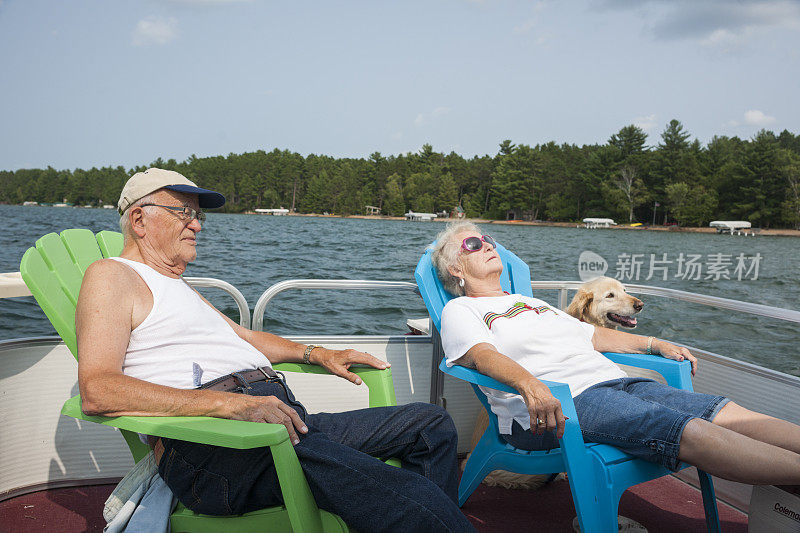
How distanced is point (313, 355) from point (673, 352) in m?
1.42

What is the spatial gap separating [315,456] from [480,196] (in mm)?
91599

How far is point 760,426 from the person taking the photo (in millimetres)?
1745

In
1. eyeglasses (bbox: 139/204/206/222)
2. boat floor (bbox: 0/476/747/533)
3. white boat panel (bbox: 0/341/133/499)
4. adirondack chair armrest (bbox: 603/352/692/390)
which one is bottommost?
boat floor (bbox: 0/476/747/533)

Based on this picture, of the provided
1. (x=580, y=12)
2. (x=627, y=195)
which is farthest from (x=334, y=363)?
(x=627, y=195)

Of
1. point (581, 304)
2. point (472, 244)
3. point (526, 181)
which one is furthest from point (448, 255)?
point (526, 181)

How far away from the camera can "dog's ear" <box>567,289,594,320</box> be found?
266 centimetres

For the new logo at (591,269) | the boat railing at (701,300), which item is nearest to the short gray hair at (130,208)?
the boat railing at (701,300)

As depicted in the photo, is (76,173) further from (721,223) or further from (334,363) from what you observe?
(334,363)

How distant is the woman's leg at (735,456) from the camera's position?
1554mm

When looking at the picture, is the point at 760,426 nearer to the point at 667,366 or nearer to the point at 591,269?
the point at 667,366

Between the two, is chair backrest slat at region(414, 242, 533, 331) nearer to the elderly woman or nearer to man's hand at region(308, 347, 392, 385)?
the elderly woman

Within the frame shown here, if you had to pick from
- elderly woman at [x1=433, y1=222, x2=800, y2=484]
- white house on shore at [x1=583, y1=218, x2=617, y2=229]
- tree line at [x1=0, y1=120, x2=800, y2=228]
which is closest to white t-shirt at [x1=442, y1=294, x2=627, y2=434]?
elderly woman at [x1=433, y1=222, x2=800, y2=484]

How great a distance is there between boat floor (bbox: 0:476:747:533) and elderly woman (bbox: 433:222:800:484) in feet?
1.63

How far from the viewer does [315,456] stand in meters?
1.36
